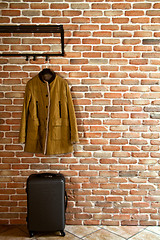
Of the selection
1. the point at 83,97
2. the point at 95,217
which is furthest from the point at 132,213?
the point at 83,97

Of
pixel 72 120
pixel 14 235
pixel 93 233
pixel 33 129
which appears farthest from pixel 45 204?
pixel 72 120

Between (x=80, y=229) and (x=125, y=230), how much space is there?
0.46m

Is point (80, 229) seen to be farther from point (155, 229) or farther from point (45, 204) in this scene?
point (155, 229)

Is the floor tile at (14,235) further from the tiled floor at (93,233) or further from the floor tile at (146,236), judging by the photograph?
the floor tile at (146,236)

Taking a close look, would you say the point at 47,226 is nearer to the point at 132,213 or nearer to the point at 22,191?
the point at 22,191

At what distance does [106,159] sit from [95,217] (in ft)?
2.08

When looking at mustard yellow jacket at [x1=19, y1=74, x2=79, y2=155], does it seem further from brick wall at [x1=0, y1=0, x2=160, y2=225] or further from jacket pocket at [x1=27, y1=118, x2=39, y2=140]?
brick wall at [x1=0, y1=0, x2=160, y2=225]

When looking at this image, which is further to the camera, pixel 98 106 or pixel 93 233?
pixel 98 106

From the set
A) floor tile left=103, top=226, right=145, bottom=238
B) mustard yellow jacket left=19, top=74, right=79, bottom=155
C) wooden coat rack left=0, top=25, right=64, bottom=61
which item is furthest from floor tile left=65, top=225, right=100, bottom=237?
wooden coat rack left=0, top=25, right=64, bottom=61

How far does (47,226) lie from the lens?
7.54ft

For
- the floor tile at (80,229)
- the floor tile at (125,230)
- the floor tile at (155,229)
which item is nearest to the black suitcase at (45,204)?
the floor tile at (80,229)

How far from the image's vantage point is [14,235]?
2357mm

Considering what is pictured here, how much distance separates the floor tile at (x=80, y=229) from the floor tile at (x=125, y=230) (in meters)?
0.16

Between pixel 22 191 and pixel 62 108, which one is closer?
pixel 62 108
